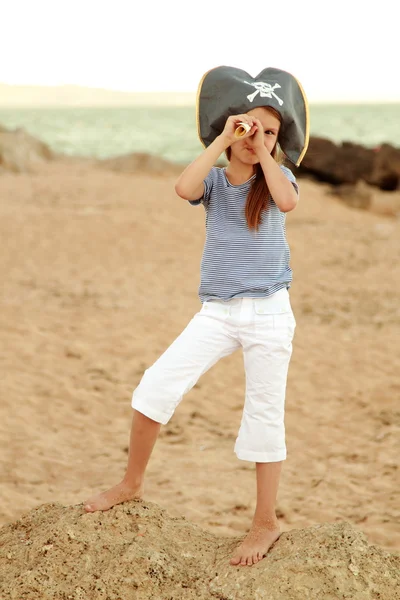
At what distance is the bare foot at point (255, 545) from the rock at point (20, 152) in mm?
16871

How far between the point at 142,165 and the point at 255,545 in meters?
19.3

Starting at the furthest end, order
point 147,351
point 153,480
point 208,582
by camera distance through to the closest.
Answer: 1. point 147,351
2. point 153,480
3. point 208,582

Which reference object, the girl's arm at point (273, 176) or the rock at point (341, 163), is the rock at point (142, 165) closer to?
the rock at point (341, 163)

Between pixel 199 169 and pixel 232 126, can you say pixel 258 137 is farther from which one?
pixel 199 169

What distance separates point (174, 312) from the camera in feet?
23.9

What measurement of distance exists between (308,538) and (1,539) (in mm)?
1181

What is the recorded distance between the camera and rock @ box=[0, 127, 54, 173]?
18625 mm

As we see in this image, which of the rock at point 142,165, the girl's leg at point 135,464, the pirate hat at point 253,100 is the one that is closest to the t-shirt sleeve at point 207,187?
the pirate hat at point 253,100

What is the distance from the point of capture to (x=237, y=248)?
8.39 feet

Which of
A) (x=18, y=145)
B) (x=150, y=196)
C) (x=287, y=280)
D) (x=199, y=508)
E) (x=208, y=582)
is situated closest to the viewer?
(x=208, y=582)

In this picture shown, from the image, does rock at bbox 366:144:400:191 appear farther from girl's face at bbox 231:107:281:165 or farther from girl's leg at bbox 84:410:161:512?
girl's leg at bbox 84:410:161:512

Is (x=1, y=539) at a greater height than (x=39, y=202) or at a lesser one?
greater

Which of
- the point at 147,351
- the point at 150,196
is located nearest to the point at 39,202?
the point at 150,196

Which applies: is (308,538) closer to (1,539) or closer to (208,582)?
(208,582)
